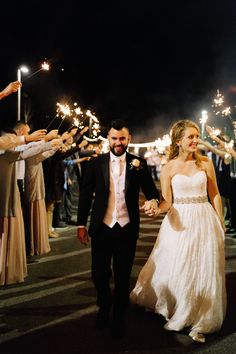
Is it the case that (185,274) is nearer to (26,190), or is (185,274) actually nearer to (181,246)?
(181,246)

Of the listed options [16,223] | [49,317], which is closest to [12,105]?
[16,223]

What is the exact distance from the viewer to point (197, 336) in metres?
4.25

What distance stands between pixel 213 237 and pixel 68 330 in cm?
195

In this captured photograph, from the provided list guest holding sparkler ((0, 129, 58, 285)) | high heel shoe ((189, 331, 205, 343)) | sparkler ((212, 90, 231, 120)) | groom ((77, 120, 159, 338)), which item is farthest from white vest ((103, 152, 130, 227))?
sparkler ((212, 90, 231, 120))

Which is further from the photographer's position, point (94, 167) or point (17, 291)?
point (17, 291)

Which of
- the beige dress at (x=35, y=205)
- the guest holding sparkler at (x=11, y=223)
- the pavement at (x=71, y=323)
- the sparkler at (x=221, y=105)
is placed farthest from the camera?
the sparkler at (x=221, y=105)

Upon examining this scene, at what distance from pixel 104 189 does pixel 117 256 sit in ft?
2.50

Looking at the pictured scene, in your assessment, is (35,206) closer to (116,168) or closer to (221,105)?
(116,168)

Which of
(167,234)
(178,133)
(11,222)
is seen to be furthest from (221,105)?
(167,234)

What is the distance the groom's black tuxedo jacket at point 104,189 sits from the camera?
4.42 metres

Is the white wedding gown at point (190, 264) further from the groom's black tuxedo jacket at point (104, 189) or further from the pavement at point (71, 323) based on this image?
the groom's black tuxedo jacket at point (104, 189)

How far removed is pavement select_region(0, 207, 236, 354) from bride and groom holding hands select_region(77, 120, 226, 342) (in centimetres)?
16

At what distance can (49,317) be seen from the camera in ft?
16.3

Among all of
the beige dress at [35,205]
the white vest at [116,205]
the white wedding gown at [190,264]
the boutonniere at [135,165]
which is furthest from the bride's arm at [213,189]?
the beige dress at [35,205]
